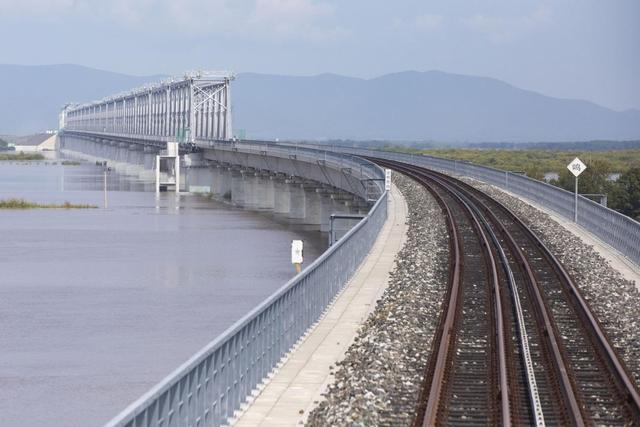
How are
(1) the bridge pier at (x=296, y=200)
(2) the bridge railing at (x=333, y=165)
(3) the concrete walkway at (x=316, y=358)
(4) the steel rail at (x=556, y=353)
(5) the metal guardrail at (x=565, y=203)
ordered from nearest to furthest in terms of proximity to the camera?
1. (3) the concrete walkway at (x=316, y=358)
2. (4) the steel rail at (x=556, y=353)
3. (5) the metal guardrail at (x=565, y=203)
4. (2) the bridge railing at (x=333, y=165)
5. (1) the bridge pier at (x=296, y=200)

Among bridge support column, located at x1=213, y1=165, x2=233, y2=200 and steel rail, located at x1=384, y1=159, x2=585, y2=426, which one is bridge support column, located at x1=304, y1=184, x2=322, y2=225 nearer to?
bridge support column, located at x1=213, y1=165, x2=233, y2=200

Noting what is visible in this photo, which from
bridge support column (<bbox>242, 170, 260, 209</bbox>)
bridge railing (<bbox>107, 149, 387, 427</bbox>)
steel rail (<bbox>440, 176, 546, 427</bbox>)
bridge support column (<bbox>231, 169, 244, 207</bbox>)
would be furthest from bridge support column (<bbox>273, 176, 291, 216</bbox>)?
bridge railing (<bbox>107, 149, 387, 427</bbox>)

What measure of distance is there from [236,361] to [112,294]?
96.8ft

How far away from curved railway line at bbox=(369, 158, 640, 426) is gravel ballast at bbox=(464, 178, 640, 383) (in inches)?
13.7

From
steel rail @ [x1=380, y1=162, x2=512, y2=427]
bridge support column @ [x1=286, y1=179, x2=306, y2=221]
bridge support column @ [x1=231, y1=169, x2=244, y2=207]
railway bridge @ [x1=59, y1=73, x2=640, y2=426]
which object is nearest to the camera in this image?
railway bridge @ [x1=59, y1=73, x2=640, y2=426]

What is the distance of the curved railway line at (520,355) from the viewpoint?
15289mm

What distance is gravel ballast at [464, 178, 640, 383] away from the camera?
21141mm

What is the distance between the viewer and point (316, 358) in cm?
1852

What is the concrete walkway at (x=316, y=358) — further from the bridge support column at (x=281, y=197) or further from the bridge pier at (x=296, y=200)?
the bridge support column at (x=281, y=197)

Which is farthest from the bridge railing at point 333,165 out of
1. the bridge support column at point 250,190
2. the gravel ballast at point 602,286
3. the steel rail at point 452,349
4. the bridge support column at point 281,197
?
the steel rail at point 452,349

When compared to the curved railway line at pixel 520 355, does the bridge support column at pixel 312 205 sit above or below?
below

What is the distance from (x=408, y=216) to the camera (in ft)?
157

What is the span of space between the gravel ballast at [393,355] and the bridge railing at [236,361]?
99 cm

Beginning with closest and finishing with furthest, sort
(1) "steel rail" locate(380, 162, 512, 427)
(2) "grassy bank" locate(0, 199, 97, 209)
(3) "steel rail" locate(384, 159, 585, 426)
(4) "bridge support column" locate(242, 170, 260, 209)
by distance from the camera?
(1) "steel rail" locate(380, 162, 512, 427)
(3) "steel rail" locate(384, 159, 585, 426)
(2) "grassy bank" locate(0, 199, 97, 209)
(4) "bridge support column" locate(242, 170, 260, 209)
